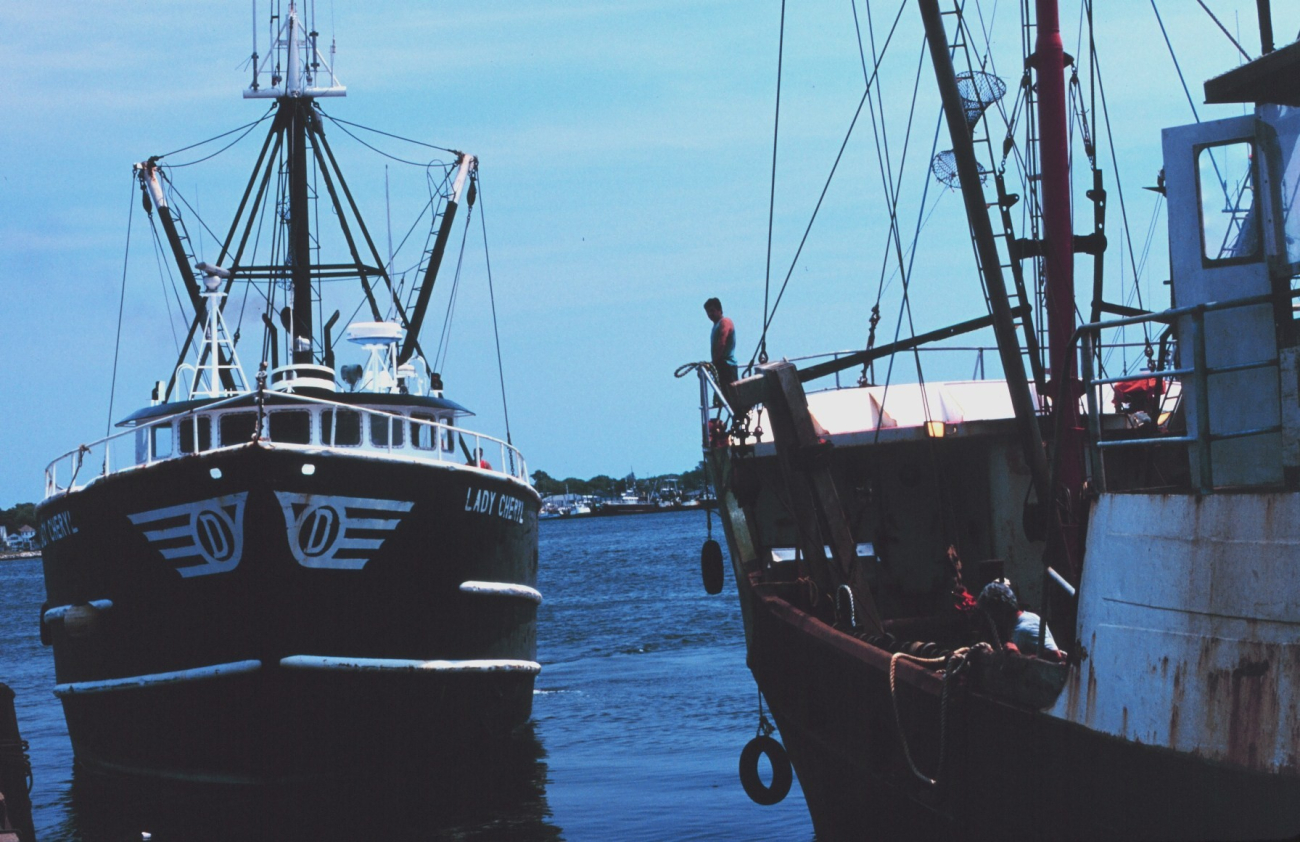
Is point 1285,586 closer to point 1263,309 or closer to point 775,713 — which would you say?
point 1263,309

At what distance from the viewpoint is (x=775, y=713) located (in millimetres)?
12734

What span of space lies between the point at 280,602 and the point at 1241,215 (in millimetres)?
10174

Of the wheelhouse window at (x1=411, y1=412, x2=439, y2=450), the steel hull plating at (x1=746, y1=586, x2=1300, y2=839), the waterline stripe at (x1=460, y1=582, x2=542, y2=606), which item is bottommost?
the steel hull plating at (x1=746, y1=586, x2=1300, y2=839)

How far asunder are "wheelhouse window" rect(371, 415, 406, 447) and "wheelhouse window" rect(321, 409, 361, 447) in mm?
241

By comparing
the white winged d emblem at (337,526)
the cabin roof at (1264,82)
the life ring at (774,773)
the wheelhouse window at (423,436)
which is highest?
the cabin roof at (1264,82)

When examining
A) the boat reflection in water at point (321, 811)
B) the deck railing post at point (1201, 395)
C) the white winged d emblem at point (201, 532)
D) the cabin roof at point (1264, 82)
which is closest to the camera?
the deck railing post at point (1201, 395)

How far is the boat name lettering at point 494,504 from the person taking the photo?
52.1ft

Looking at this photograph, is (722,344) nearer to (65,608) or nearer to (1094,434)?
(1094,434)

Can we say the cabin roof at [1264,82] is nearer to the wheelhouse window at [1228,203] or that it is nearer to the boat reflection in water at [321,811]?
the wheelhouse window at [1228,203]

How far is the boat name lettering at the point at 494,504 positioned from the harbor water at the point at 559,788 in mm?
3093

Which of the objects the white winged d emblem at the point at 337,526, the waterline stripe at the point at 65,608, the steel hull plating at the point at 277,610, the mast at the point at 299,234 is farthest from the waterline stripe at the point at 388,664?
the mast at the point at 299,234

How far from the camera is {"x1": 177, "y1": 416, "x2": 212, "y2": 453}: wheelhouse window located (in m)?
16.4

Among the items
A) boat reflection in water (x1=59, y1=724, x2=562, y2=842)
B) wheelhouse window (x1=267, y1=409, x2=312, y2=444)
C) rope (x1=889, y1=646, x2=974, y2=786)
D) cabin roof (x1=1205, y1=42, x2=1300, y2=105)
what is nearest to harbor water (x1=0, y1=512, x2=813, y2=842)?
boat reflection in water (x1=59, y1=724, x2=562, y2=842)

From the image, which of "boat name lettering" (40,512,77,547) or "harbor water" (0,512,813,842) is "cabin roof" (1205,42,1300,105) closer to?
"harbor water" (0,512,813,842)
